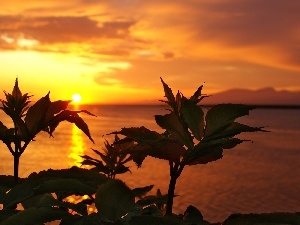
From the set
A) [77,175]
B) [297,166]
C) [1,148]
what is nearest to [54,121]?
[77,175]

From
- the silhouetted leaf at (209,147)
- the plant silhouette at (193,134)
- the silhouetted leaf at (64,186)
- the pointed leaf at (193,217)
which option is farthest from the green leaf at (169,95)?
the silhouetted leaf at (64,186)

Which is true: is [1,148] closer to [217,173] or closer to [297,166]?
[217,173]

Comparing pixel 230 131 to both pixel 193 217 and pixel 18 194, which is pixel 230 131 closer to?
pixel 193 217

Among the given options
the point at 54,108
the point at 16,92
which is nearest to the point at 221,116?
the point at 54,108

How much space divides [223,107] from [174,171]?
34 cm

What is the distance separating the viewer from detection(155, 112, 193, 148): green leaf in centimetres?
198

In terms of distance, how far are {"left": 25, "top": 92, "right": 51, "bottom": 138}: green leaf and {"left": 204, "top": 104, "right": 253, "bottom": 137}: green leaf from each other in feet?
2.70

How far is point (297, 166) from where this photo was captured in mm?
62531

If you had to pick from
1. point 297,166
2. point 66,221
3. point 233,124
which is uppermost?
point 233,124

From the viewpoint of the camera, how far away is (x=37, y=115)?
97.4 inches

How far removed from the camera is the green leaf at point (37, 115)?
2436 mm

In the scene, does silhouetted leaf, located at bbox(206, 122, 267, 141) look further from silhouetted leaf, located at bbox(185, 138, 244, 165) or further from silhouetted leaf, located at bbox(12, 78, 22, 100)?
silhouetted leaf, located at bbox(12, 78, 22, 100)

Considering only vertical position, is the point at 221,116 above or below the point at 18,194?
above

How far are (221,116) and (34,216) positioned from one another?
0.73 metres
